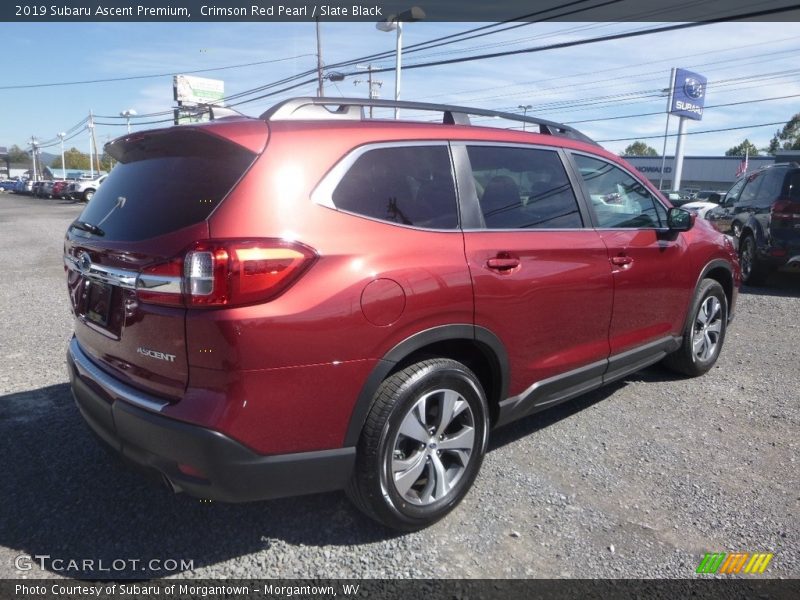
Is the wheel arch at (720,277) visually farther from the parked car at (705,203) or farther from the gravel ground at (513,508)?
the gravel ground at (513,508)

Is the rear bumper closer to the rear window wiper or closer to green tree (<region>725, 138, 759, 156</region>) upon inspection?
the rear window wiper

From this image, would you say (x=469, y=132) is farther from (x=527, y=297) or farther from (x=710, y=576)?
(x=710, y=576)

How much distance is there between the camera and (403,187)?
2.72 m

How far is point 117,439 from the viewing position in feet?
8.14

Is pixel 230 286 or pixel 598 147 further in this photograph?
pixel 598 147

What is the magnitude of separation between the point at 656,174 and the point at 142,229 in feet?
282

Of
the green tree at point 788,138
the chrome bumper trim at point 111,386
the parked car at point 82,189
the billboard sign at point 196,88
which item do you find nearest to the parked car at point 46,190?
the parked car at point 82,189

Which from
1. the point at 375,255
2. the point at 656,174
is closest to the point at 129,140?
the point at 375,255

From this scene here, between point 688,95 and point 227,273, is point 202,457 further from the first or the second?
point 688,95

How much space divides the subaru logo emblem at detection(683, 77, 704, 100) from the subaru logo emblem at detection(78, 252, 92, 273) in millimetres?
60599

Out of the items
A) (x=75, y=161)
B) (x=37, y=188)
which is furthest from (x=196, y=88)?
(x=75, y=161)

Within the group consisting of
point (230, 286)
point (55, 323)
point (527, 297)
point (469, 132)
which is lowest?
point (55, 323)

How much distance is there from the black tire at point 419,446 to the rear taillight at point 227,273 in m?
0.69

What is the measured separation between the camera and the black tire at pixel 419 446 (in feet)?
8.31
